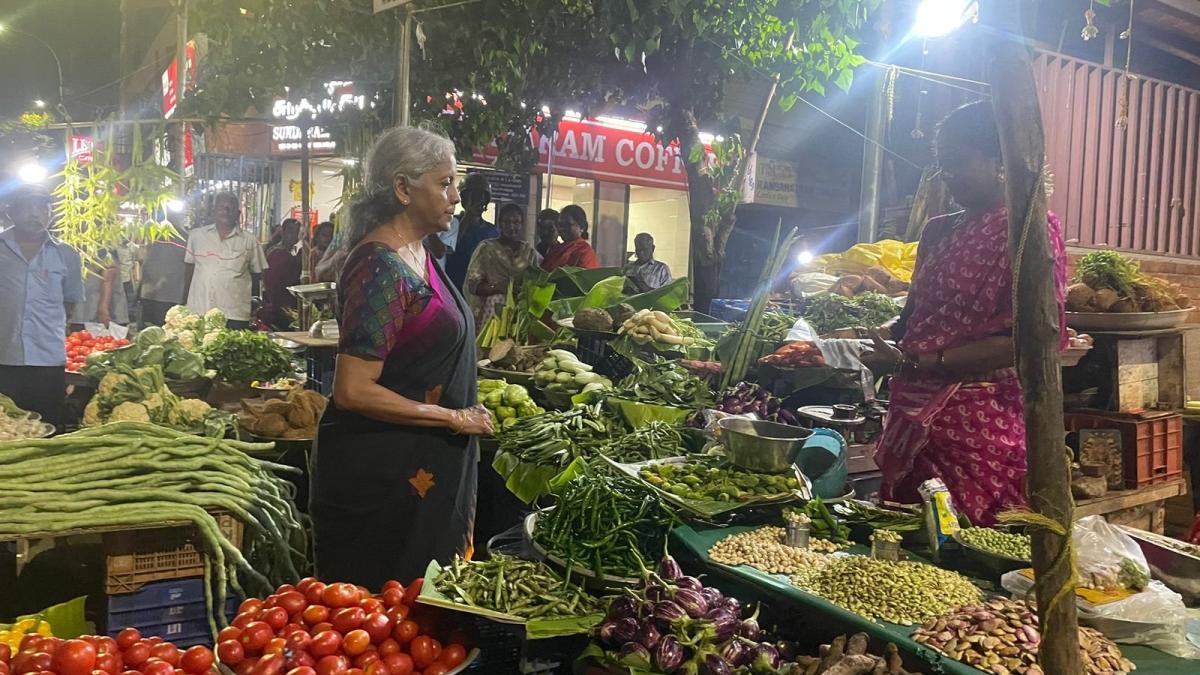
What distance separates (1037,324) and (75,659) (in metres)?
2.26

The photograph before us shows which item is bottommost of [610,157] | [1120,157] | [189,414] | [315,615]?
[315,615]

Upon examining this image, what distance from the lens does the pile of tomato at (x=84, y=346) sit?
22.9 ft

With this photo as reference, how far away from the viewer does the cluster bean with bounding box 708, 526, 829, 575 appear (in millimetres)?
2271

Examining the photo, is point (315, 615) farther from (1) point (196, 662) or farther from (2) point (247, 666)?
(1) point (196, 662)

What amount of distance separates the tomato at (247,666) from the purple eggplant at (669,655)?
41.1 inches

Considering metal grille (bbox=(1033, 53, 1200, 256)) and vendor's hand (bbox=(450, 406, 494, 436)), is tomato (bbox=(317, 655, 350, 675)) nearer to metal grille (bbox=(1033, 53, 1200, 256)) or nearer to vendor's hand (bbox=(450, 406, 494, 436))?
vendor's hand (bbox=(450, 406, 494, 436))

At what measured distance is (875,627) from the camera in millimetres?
1881

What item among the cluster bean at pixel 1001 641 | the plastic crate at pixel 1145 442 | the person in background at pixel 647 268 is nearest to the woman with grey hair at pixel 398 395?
the cluster bean at pixel 1001 641

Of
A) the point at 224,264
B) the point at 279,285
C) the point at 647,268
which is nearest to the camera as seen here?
the point at 224,264

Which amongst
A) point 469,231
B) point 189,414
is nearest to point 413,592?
point 189,414

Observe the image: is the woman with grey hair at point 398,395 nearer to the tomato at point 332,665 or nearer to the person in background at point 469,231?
the tomato at point 332,665

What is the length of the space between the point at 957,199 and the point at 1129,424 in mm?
2909

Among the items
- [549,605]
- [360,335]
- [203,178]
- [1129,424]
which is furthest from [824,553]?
[203,178]

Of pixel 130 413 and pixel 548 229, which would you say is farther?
pixel 548 229
